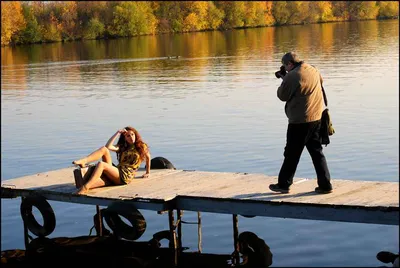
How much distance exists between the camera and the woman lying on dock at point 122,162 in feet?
42.3

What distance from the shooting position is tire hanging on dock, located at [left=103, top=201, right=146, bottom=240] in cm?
1223

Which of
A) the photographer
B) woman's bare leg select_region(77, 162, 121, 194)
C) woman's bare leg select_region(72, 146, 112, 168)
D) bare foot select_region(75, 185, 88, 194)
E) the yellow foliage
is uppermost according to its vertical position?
the photographer

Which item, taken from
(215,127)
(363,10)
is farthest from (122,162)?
(363,10)

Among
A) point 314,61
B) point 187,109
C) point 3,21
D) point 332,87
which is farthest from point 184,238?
point 3,21

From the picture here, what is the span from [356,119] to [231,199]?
12.8 m

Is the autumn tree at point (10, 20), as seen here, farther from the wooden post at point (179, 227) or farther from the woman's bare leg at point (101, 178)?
the wooden post at point (179, 227)

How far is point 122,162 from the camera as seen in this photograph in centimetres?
1326

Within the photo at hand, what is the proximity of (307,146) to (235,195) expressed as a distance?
1.16m

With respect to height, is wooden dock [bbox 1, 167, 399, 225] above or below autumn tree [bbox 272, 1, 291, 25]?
above

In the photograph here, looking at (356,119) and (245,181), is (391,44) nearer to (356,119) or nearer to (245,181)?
(356,119)

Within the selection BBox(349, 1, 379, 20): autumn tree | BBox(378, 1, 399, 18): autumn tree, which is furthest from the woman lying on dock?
BBox(378, 1, 399, 18): autumn tree

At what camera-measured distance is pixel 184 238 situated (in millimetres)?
13031

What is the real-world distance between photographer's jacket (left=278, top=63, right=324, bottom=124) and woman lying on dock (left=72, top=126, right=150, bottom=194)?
278 centimetres

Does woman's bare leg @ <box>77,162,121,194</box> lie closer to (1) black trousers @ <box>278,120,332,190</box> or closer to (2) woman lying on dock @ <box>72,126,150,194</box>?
(2) woman lying on dock @ <box>72,126,150,194</box>
